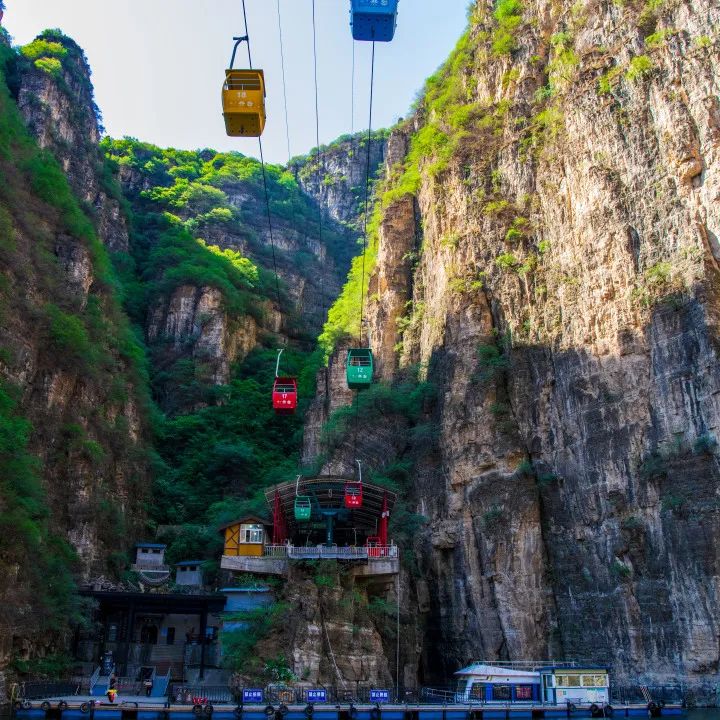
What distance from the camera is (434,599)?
131 feet

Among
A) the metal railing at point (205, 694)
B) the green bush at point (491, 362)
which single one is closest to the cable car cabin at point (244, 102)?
the metal railing at point (205, 694)

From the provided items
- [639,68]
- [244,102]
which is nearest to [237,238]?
[639,68]

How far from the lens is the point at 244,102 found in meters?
17.9

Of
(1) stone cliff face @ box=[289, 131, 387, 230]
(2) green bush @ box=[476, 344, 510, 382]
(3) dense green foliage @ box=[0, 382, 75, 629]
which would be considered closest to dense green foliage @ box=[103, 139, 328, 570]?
(1) stone cliff face @ box=[289, 131, 387, 230]

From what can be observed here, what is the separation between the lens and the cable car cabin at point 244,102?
17891 millimetres

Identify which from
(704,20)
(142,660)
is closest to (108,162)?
(142,660)

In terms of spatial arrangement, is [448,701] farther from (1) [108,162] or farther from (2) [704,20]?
(1) [108,162]

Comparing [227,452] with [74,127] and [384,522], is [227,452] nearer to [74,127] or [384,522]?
[384,522]

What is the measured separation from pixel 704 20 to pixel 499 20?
20883 millimetres

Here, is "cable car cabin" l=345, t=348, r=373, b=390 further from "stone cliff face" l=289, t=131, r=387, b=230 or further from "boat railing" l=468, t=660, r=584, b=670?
"stone cliff face" l=289, t=131, r=387, b=230

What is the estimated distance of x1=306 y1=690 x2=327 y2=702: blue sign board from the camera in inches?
1130

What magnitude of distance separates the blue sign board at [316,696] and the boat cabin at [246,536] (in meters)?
13.0

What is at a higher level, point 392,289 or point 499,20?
point 499,20

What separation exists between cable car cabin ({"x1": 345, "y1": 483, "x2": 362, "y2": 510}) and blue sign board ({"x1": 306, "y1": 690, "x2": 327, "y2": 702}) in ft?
33.5
